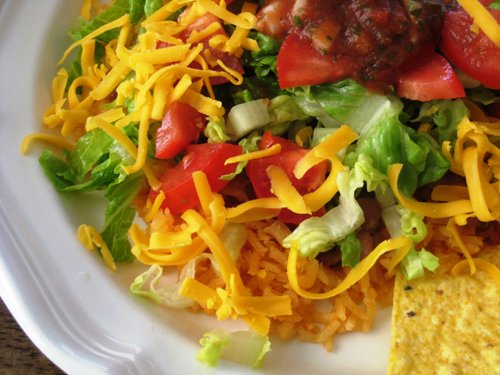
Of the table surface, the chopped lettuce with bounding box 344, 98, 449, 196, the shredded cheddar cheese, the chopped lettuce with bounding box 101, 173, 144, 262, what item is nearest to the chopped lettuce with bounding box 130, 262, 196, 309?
the chopped lettuce with bounding box 101, 173, 144, 262

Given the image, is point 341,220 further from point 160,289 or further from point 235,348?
point 160,289

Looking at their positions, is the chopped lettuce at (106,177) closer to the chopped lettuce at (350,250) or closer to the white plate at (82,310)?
the white plate at (82,310)

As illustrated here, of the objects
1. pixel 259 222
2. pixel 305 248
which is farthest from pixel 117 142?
pixel 305 248

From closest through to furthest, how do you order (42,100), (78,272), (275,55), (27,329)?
(27,329), (78,272), (275,55), (42,100)

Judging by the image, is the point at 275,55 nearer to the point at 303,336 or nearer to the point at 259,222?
the point at 259,222

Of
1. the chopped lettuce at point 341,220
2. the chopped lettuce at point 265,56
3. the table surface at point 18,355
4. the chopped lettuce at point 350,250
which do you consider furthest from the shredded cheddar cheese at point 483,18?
the table surface at point 18,355

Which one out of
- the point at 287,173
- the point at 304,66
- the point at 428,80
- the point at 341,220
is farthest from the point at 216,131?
the point at 428,80

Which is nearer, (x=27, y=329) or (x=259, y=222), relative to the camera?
(x=27, y=329)
